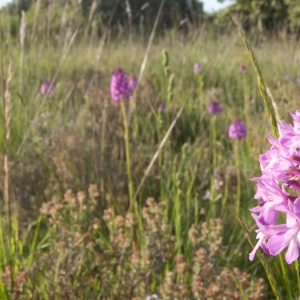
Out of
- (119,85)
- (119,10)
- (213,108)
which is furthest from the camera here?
(119,10)

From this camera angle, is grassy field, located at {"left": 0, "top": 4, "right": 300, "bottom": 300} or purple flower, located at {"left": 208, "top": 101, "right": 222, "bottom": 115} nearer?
grassy field, located at {"left": 0, "top": 4, "right": 300, "bottom": 300}

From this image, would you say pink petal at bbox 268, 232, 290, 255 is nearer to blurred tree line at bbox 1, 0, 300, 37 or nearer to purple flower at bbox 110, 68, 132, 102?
blurred tree line at bbox 1, 0, 300, 37

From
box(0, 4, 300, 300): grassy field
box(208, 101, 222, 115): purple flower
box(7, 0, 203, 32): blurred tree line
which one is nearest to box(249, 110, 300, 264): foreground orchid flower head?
box(0, 4, 300, 300): grassy field

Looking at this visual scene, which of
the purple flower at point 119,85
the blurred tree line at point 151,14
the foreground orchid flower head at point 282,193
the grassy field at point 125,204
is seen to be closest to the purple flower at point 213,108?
the grassy field at point 125,204

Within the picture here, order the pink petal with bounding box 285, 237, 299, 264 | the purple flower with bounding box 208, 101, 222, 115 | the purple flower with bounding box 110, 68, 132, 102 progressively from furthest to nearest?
the purple flower with bounding box 208, 101, 222, 115
the purple flower with bounding box 110, 68, 132, 102
the pink petal with bounding box 285, 237, 299, 264

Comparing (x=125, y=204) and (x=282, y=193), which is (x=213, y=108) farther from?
(x=282, y=193)

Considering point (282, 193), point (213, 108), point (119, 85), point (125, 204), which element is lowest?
point (125, 204)

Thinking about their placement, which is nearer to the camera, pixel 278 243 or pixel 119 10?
pixel 278 243

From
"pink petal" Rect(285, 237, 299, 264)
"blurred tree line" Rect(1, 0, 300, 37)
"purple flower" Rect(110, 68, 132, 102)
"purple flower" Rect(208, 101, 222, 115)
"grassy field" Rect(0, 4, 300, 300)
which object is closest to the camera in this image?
"pink petal" Rect(285, 237, 299, 264)

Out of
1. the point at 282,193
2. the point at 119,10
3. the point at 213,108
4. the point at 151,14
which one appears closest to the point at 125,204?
the point at 213,108

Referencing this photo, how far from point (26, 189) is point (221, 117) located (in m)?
1.78

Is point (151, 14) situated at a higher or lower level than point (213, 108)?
higher

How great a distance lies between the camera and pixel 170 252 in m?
1.70

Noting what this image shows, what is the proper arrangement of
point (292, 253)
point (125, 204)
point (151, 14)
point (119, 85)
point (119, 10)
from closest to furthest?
1. point (292, 253)
2. point (125, 204)
3. point (119, 85)
4. point (151, 14)
5. point (119, 10)
